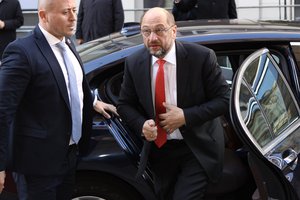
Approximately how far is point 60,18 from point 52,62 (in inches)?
8.2

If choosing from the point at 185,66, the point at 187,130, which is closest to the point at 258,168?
the point at 187,130

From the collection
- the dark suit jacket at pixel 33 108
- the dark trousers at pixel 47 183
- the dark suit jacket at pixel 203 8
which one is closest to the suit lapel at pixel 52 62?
the dark suit jacket at pixel 33 108

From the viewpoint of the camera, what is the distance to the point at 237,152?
145 inches

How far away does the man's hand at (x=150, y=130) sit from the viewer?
285 centimetres

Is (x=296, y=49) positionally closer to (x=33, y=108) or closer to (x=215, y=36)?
(x=215, y=36)

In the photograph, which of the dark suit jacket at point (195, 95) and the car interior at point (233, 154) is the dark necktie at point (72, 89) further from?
the car interior at point (233, 154)

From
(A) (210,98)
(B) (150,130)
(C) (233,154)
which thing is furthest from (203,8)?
(B) (150,130)

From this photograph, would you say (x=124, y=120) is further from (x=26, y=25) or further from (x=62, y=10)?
(x=26, y=25)

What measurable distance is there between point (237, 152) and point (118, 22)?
401cm

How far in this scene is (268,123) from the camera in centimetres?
284

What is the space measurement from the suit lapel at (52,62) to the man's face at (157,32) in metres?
0.52

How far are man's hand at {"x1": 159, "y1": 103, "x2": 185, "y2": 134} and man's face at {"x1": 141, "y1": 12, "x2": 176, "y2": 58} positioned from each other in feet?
0.94

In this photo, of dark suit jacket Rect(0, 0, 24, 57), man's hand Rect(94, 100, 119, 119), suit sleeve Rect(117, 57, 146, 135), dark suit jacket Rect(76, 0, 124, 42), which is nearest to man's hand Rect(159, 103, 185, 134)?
suit sleeve Rect(117, 57, 146, 135)

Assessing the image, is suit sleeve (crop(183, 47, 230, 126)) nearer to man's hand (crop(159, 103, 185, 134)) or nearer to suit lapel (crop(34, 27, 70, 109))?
man's hand (crop(159, 103, 185, 134))
